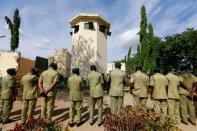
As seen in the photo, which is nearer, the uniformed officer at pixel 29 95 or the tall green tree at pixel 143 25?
the uniformed officer at pixel 29 95

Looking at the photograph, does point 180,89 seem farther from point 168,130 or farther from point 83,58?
point 83,58

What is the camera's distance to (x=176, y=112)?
930cm

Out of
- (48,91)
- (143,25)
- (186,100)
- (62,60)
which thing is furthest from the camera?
(143,25)

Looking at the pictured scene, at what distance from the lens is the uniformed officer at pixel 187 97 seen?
930 cm

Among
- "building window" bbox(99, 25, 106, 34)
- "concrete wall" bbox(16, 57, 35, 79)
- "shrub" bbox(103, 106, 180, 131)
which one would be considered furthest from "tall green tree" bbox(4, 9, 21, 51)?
"shrub" bbox(103, 106, 180, 131)

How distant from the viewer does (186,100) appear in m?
9.45

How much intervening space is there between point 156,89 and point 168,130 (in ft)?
11.2

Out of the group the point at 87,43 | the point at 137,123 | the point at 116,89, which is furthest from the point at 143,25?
the point at 137,123

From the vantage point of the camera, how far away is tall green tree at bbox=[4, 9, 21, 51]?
2612cm

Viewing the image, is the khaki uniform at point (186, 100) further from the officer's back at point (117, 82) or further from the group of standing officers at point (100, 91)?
the officer's back at point (117, 82)

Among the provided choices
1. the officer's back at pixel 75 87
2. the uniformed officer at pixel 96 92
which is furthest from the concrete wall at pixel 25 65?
the uniformed officer at pixel 96 92

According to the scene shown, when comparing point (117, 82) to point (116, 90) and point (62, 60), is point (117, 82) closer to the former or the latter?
point (116, 90)

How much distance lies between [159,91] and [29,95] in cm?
446

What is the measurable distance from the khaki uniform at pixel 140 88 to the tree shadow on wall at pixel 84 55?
1731 cm
